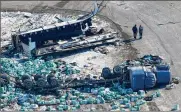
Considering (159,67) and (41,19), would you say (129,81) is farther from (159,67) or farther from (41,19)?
(41,19)

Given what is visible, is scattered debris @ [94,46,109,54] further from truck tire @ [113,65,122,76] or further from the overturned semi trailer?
truck tire @ [113,65,122,76]

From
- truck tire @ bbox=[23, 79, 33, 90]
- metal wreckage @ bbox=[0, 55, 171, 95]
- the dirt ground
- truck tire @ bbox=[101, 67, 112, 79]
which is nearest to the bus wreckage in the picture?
the dirt ground

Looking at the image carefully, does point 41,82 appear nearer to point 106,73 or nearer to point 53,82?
point 53,82

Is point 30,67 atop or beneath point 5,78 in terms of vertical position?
atop

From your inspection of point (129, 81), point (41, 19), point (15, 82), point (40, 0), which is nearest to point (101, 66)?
point (129, 81)

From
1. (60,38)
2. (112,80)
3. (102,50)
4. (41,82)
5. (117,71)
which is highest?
(60,38)

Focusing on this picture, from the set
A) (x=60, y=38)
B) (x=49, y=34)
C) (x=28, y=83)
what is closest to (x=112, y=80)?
(x=28, y=83)
